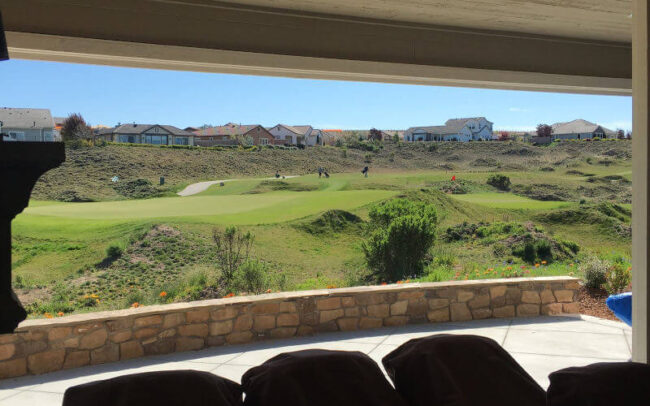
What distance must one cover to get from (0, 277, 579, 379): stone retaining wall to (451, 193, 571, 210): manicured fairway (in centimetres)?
355

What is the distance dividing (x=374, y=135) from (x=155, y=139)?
3561 mm

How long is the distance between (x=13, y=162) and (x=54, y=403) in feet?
11.7

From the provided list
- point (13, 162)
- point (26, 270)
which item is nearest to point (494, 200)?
point (26, 270)

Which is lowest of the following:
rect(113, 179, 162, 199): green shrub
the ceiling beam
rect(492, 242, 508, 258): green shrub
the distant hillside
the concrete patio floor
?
the concrete patio floor

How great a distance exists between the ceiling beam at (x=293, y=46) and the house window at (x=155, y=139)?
4.81 metres

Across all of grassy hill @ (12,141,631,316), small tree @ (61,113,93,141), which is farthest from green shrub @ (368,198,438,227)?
small tree @ (61,113,93,141)

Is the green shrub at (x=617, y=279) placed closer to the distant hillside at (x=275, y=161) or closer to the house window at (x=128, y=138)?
the distant hillside at (x=275, y=161)

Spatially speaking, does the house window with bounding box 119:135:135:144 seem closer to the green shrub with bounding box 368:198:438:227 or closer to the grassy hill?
the grassy hill

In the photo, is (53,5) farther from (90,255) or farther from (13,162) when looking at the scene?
(90,255)

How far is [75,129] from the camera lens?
7.96m

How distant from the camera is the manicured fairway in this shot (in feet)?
32.2

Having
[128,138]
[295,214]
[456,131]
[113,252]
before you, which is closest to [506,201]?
[456,131]

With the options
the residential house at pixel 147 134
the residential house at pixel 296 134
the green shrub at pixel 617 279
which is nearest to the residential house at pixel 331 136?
the residential house at pixel 296 134

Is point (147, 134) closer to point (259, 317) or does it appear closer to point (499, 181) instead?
point (259, 317)
